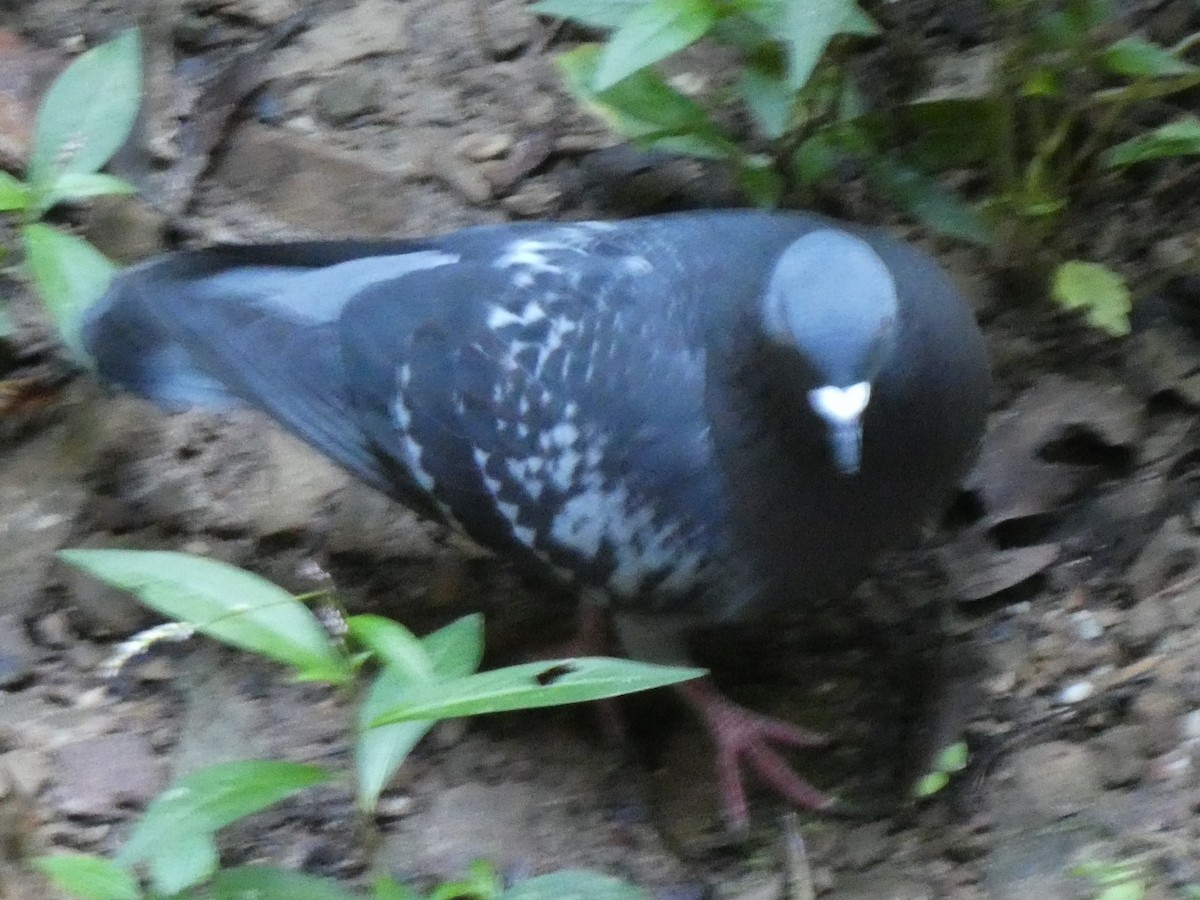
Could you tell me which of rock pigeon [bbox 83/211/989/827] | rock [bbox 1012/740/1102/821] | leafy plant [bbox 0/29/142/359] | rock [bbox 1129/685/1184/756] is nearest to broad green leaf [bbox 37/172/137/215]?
leafy plant [bbox 0/29/142/359]

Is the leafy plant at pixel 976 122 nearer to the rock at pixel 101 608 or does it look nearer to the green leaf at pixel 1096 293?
the green leaf at pixel 1096 293

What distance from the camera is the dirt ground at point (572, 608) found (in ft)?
8.43

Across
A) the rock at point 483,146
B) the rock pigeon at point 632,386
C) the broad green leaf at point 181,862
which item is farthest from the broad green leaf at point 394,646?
the rock at point 483,146

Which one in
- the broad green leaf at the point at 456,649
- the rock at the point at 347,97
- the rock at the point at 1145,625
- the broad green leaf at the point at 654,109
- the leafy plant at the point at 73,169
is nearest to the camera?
the broad green leaf at the point at 456,649

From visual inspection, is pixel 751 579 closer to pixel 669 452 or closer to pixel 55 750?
pixel 669 452

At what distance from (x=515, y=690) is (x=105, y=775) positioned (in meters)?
1.28

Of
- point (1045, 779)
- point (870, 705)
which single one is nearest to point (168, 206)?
point (870, 705)

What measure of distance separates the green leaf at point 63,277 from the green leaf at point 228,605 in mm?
1001

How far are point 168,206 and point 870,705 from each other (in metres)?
2.10

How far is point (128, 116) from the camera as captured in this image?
290 cm

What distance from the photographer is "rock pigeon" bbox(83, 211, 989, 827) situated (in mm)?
2293

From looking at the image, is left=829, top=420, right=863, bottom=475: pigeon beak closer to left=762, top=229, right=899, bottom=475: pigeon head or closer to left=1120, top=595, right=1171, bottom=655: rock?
left=762, top=229, right=899, bottom=475: pigeon head

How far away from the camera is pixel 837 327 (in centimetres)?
207

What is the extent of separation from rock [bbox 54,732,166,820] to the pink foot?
1.07m
